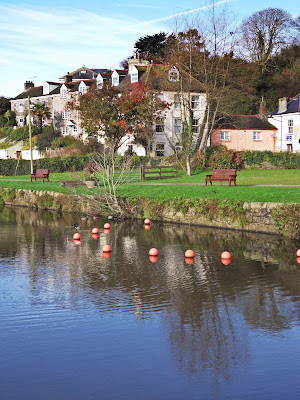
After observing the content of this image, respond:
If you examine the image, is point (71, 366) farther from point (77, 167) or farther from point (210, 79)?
point (77, 167)

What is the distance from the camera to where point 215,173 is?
30.6 metres

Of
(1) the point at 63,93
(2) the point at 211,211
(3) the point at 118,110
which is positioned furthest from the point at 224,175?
(1) the point at 63,93

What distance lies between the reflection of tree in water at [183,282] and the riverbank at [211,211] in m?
0.73

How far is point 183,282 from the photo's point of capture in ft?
46.4

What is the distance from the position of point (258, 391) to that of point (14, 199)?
3333cm

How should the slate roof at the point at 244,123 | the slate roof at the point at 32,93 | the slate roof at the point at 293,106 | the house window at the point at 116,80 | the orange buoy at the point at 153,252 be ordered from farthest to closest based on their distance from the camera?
1. the slate roof at the point at 32,93
2. the house window at the point at 116,80
3. the slate roof at the point at 293,106
4. the slate roof at the point at 244,123
5. the orange buoy at the point at 153,252

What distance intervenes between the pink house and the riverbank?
101 feet

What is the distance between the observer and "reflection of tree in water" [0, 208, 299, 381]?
993 cm

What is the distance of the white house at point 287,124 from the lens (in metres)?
60.1

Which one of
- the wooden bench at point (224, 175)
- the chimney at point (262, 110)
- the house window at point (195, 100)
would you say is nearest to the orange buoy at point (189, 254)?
the wooden bench at point (224, 175)

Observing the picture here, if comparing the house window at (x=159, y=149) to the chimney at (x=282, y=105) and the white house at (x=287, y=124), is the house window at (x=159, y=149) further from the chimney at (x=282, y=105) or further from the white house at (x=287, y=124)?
the chimney at (x=282, y=105)

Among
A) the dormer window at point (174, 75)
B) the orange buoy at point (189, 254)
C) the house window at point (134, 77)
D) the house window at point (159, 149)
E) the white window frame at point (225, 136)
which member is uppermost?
the house window at point (134, 77)

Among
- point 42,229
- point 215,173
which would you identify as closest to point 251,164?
point 215,173

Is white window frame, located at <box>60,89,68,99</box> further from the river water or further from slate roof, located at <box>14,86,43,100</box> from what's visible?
the river water
